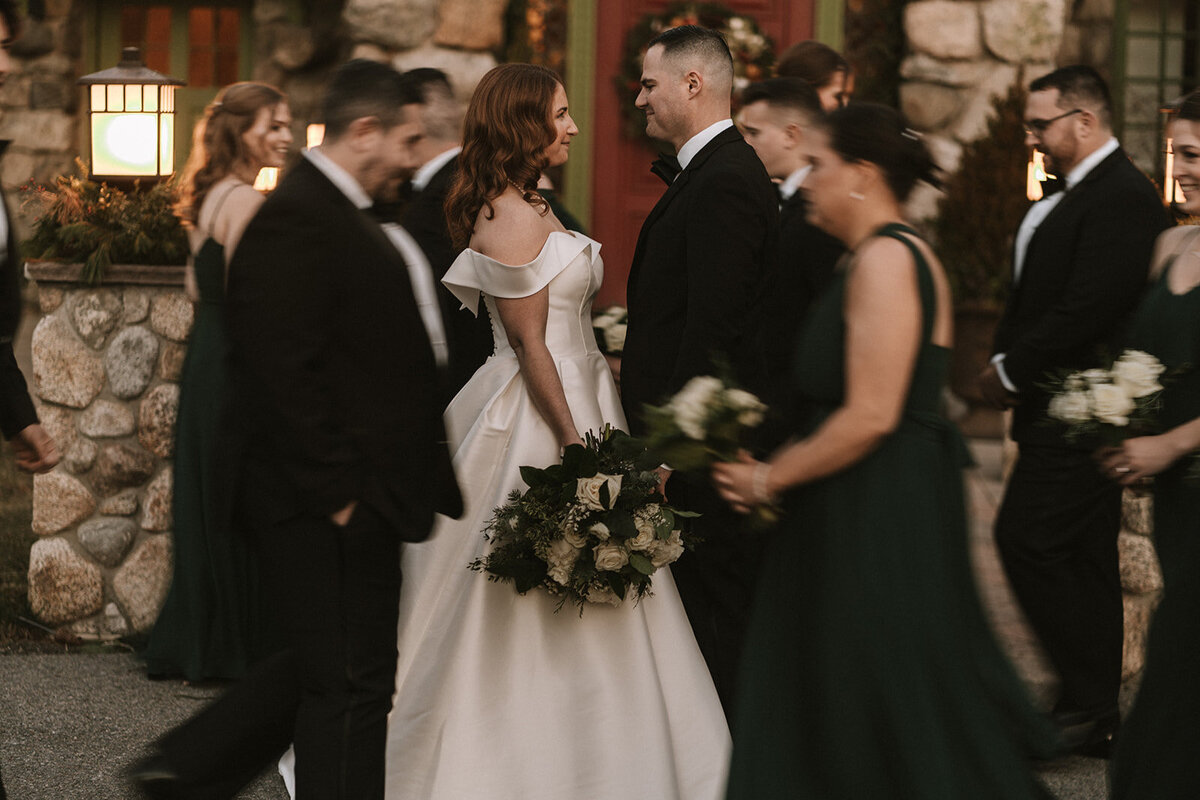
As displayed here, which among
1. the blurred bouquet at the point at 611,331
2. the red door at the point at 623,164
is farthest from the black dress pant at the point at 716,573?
the red door at the point at 623,164

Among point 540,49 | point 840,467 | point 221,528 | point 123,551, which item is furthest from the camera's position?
point 540,49

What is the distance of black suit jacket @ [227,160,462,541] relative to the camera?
118 inches

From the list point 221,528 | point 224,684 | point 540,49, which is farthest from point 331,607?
point 540,49

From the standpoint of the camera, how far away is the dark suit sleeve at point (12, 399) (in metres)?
3.41

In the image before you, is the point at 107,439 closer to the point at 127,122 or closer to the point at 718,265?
the point at 127,122

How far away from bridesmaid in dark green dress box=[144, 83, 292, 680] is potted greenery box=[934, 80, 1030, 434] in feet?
18.4

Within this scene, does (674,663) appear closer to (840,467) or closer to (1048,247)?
(840,467)

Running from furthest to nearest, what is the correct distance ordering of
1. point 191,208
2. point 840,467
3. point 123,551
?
1. point 123,551
2. point 191,208
3. point 840,467

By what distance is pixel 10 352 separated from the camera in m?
3.42

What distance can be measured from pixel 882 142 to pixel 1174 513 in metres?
1.28

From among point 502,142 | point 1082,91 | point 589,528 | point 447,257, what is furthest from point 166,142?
point 1082,91

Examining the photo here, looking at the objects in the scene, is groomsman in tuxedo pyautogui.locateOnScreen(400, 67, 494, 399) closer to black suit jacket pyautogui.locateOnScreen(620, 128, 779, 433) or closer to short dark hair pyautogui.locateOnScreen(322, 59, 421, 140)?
black suit jacket pyautogui.locateOnScreen(620, 128, 779, 433)

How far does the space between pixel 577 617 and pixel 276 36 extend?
25.9 ft

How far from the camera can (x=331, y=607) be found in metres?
3.16
